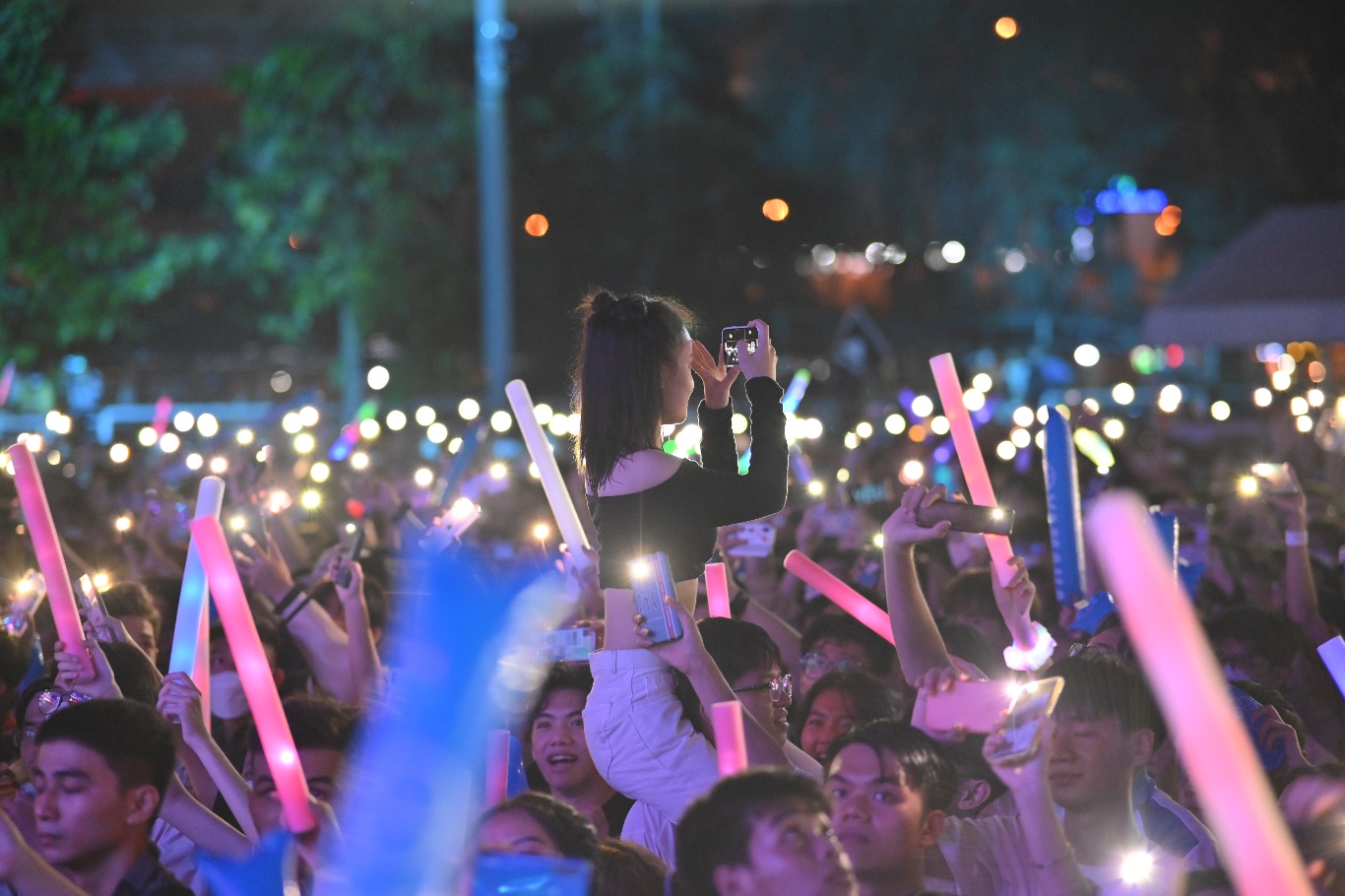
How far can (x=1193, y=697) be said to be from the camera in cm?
180

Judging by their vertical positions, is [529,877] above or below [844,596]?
below

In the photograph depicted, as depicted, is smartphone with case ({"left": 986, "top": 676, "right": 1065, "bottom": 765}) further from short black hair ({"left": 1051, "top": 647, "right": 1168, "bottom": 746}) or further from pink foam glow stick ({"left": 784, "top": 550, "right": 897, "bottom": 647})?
pink foam glow stick ({"left": 784, "top": 550, "right": 897, "bottom": 647})

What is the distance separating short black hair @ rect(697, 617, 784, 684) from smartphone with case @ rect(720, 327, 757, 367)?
2.48 ft

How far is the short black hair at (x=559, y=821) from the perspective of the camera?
11.0ft

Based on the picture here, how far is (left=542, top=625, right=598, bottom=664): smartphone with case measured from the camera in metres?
4.63

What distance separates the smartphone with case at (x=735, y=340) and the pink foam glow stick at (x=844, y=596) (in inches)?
23.7

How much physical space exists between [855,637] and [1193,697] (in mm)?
3739

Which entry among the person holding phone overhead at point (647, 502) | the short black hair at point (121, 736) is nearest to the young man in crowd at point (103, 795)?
the short black hair at point (121, 736)

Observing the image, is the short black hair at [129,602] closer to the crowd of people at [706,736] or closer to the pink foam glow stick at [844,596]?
the crowd of people at [706,736]

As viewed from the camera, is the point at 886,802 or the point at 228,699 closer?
the point at 886,802

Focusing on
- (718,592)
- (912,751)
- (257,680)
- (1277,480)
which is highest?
(1277,480)

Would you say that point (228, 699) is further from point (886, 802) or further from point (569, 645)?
point (886, 802)

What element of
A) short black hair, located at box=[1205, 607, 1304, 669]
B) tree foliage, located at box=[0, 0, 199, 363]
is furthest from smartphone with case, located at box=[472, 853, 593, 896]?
tree foliage, located at box=[0, 0, 199, 363]

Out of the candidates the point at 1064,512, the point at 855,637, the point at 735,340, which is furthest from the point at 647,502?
the point at 1064,512
